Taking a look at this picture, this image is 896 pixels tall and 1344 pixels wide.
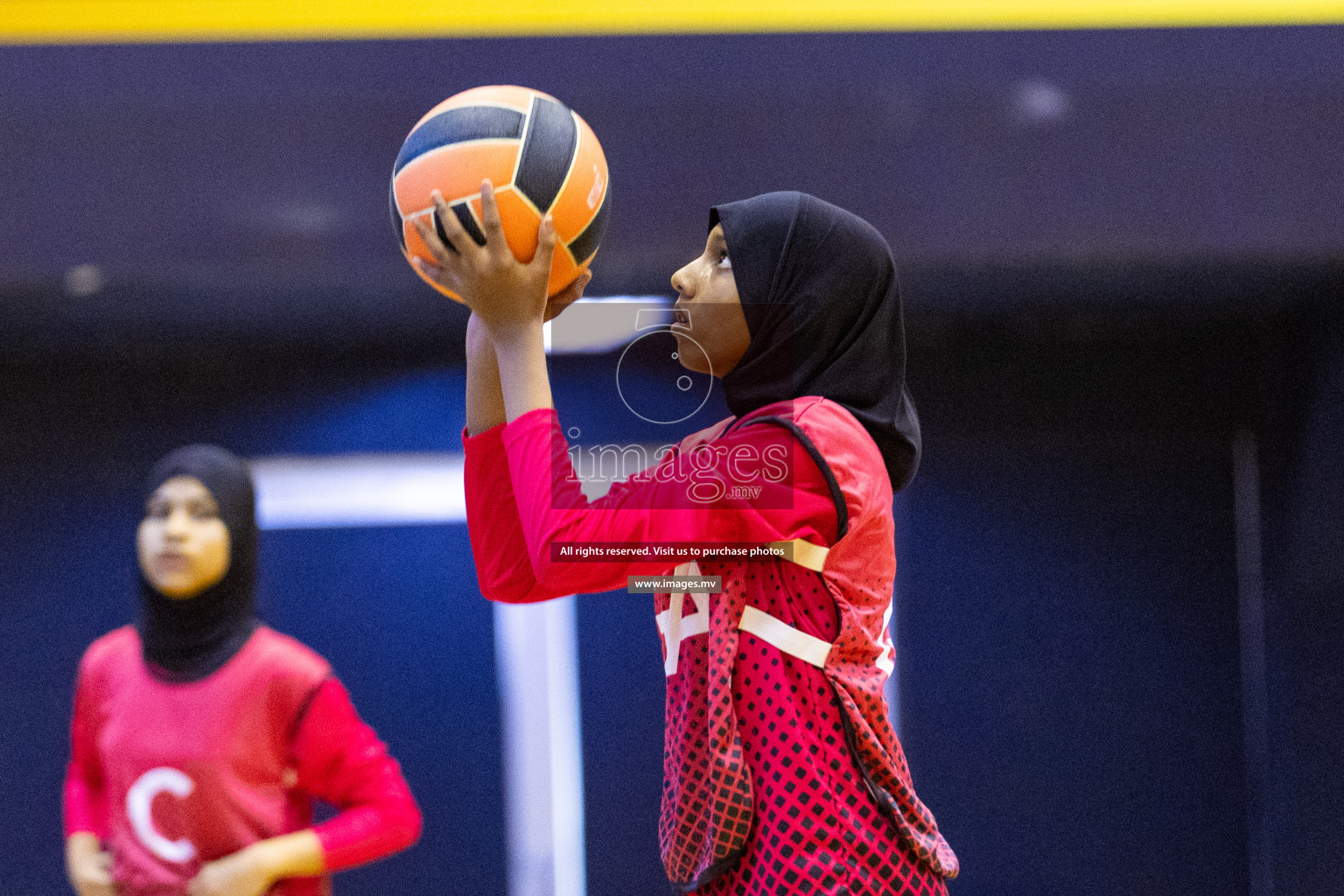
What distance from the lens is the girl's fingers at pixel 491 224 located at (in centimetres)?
131

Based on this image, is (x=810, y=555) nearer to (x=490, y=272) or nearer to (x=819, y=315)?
(x=819, y=315)

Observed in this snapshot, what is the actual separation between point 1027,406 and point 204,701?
7.69ft

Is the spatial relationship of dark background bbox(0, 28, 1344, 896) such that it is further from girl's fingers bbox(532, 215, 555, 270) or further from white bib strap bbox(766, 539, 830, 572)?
white bib strap bbox(766, 539, 830, 572)

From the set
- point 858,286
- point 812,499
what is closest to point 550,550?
point 812,499

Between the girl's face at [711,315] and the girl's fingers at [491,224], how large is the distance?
0.27 metres

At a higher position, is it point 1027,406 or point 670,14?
point 670,14

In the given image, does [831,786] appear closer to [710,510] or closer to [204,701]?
[710,510]

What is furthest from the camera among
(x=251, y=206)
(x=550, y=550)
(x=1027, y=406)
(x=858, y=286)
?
(x=1027, y=406)

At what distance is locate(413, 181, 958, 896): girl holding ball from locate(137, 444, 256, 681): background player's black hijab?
955 mm

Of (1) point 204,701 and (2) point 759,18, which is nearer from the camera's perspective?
(1) point 204,701

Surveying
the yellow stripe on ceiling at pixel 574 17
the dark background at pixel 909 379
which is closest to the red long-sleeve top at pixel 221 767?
the dark background at pixel 909 379

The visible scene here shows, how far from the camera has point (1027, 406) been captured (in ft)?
10.3

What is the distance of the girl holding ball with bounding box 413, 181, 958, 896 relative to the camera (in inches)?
49.0

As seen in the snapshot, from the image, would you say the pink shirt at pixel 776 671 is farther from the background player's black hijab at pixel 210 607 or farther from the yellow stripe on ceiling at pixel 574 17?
the yellow stripe on ceiling at pixel 574 17
